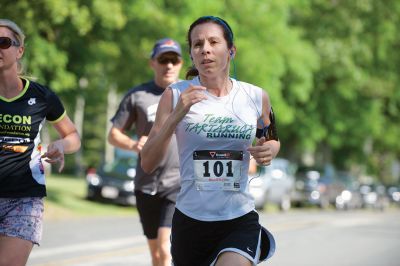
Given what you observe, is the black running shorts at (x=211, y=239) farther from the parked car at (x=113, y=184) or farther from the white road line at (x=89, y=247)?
the parked car at (x=113, y=184)

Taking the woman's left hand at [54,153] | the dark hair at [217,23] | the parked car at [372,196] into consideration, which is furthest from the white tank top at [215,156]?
the parked car at [372,196]

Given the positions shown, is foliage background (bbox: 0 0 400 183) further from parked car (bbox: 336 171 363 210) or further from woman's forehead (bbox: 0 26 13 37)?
woman's forehead (bbox: 0 26 13 37)

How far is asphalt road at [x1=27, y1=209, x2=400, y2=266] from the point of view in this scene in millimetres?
10992

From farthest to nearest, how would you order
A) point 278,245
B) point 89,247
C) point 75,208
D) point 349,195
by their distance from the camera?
point 349,195 < point 75,208 < point 278,245 < point 89,247

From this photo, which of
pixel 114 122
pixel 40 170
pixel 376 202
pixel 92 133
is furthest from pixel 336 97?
pixel 92 133

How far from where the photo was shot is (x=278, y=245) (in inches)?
544

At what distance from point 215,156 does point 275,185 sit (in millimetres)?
24710

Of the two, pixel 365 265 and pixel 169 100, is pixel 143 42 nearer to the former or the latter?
pixel 365 265

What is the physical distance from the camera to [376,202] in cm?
4309

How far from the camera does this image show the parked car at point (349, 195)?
37.0 m

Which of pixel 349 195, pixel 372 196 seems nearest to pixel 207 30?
pixel 349 195

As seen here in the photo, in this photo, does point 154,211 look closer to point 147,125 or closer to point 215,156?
point 147,125

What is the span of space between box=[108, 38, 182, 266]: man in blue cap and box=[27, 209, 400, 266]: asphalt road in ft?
11.2

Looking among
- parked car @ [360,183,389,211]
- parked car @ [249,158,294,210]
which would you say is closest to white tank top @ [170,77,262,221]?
parked car @ [249,158,294,210]
